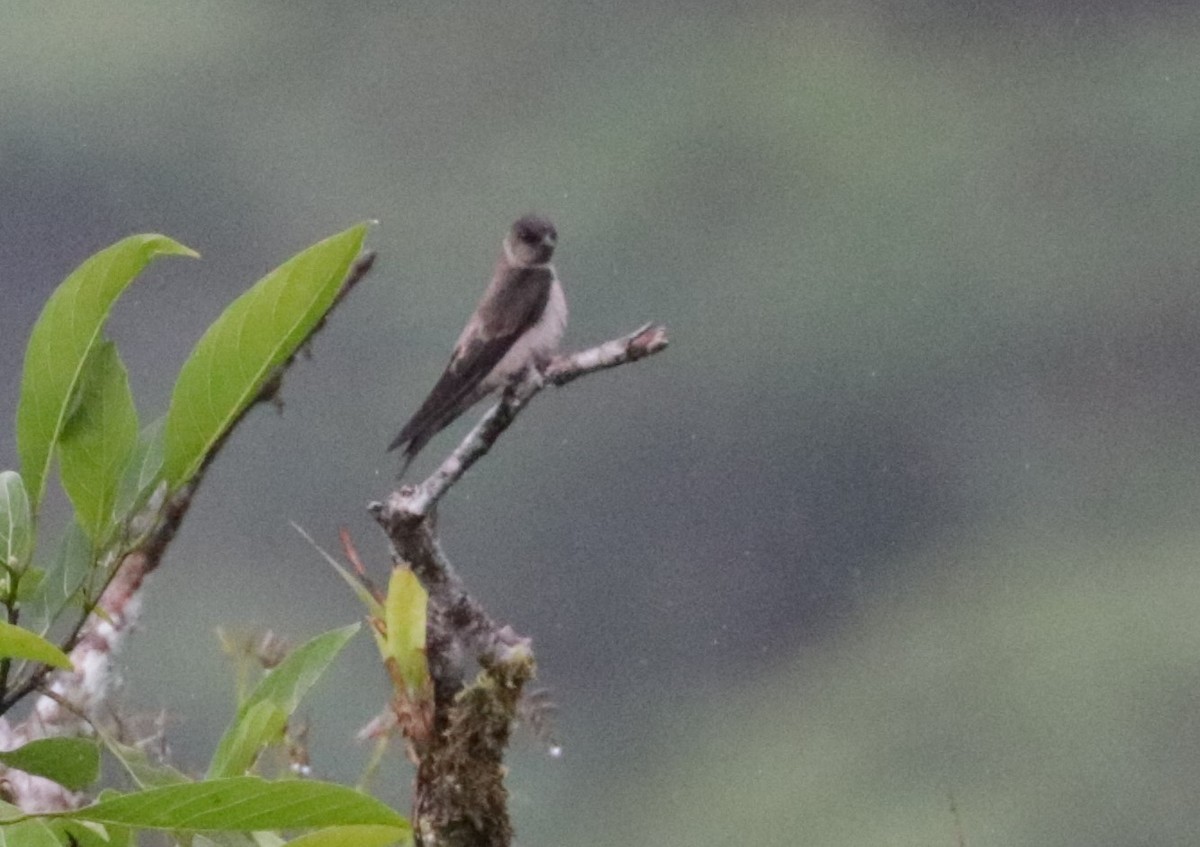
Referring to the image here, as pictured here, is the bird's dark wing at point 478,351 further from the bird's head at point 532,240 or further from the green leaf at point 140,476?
the green leaf at point 140,476

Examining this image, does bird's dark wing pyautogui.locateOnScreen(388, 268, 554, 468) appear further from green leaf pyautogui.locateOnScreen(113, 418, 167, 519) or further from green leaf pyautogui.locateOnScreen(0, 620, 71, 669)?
green leaf pyautogui.locateOnScreen(0, 620, 71, 669)

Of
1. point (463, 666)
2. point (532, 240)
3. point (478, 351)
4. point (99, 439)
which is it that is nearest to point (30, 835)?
point (99, 439)

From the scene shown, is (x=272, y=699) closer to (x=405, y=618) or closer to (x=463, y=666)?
(x=405, y=618)

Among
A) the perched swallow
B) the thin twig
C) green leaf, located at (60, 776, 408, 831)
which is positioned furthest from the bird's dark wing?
green leaf, located at (60, 776, 408, 831)

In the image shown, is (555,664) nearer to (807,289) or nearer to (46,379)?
(807,289)

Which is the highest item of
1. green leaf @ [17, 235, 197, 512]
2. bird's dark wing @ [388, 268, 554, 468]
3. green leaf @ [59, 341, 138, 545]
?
bird's dark wing @ [388, 268, 554, 468]

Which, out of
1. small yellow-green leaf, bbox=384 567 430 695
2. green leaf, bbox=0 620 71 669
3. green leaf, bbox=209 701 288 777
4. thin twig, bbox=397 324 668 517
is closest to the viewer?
green leaf, bbox=0 620 71 669

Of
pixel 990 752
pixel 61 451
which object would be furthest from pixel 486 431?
pixel 990 752

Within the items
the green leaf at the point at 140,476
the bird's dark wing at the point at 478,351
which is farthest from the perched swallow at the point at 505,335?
the green leaf at the point at 140,476
